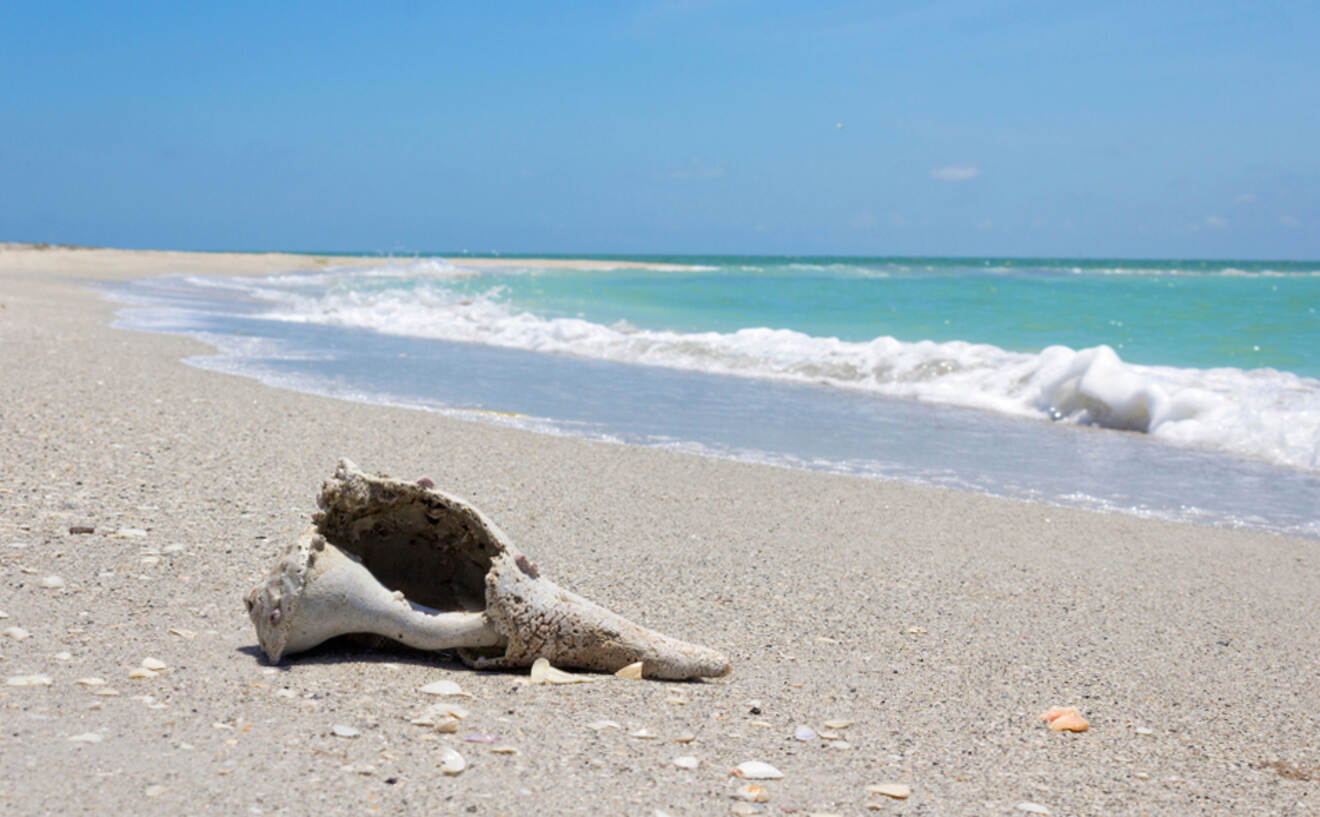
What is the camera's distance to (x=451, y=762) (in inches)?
95.4

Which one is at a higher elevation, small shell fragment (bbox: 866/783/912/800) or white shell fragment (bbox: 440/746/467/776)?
white shell fragment (bbox: 440/746/467/776)

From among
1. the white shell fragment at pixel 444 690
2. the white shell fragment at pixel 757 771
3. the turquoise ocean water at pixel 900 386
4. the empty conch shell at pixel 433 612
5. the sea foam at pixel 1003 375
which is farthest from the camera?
the sea foam at pixel 1003 375

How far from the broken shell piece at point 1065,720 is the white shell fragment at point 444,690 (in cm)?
164

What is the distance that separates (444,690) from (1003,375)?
32.3 ft

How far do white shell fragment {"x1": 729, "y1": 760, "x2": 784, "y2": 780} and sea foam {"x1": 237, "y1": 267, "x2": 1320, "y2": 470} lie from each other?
7.26 m

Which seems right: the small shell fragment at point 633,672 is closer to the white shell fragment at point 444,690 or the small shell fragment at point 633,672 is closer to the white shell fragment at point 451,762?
the white shell fragment at point 444,690

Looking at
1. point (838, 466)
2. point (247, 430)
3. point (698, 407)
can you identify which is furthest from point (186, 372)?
point (838, 466)

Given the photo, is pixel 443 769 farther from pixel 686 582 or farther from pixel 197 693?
pixel 686 582

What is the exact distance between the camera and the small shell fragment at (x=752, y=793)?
2.37 metres

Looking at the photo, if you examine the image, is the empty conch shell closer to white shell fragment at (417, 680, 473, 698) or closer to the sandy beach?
the sandy beach

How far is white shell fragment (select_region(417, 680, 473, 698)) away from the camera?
2879 millimetres

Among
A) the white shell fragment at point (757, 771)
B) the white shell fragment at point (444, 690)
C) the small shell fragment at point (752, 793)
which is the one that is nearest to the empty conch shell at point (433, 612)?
the white shell fragment at point (444, 690)

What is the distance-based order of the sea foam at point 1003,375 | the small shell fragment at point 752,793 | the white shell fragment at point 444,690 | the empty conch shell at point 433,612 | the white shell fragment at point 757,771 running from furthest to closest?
the sea foam at point 1003,375
the empty conch shell at point 433,612
the white shell fragment at point 444,690
the white shell fragment at point 757,771
the small shell fragment at point 752,793

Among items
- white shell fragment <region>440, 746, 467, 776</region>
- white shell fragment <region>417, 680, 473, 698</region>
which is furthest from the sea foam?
white shell fragment <region>440, 746, 467, 776</region>
